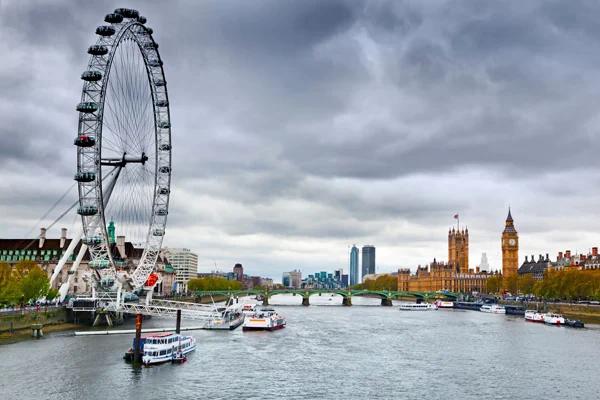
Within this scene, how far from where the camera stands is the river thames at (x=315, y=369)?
51281 mm

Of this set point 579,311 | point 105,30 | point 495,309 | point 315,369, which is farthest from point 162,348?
point 495,309

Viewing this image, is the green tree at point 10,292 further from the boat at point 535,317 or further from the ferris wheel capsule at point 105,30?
the boat at point 535,317

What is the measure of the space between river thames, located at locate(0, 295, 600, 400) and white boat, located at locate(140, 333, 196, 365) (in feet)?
4.83

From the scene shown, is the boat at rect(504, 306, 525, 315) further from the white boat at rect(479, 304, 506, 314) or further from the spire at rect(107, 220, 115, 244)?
the spire at rect(107, 220, 115, 244)

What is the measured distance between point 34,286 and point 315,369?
46536 mm

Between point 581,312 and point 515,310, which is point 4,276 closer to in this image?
point 581,312

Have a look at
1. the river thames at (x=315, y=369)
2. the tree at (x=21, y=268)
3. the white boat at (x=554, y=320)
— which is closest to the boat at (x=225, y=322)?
the river thames at (x=315, y=369)

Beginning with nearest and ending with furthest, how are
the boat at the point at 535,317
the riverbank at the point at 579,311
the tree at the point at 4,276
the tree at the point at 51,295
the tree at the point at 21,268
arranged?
1. the tree at the point at 4,276
2. the tree at the point at 51,295
3. the tree at the point at 21,268
4. the riverbank at the point at 579,311
5. the boat at the point at 535,317

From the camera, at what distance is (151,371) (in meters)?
58.8

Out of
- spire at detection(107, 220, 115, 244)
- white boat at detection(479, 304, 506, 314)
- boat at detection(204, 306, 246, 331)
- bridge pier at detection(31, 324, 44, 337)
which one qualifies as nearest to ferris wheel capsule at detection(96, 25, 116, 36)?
bridge pier at detection(31, 324, 44, 337)

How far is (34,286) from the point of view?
8850cm

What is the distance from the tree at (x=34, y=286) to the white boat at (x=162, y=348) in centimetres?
3065

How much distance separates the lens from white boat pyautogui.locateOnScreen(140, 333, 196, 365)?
61841mm

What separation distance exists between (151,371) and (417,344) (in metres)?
39.5
